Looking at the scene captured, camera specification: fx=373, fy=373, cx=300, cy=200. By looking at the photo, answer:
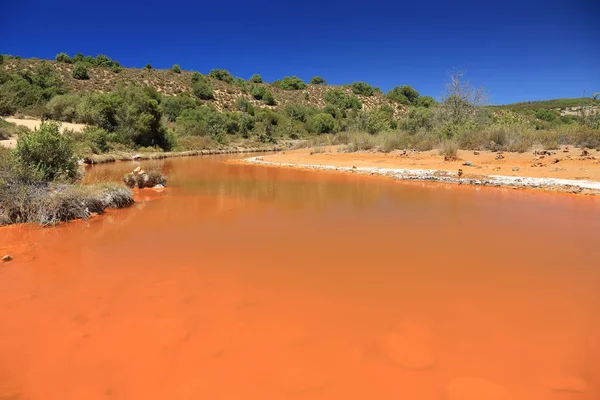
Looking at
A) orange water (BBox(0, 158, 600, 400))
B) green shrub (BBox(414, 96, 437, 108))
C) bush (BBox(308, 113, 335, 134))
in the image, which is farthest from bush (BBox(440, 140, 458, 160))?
green shrub (BBox(414, 96, 437, 108))

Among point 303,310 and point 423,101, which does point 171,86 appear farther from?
point 303,310

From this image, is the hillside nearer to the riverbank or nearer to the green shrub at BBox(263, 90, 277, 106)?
the green shrub at BBox(263, 90, 277, 106)

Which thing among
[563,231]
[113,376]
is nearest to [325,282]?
[113,376]

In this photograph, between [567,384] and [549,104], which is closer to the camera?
[567,384]

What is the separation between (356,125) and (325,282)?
28699 millimetres

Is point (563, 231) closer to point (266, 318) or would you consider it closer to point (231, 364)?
point (266, 318)

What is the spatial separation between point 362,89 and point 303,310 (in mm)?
69510

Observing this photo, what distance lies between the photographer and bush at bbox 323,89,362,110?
59000 millimetres

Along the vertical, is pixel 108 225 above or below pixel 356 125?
below

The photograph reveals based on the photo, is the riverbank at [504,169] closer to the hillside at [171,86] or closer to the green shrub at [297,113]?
the hillside at [171,86]

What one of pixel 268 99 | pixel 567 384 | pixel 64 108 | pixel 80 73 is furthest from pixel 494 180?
pixel 268 99

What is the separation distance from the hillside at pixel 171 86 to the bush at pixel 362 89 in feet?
3.10

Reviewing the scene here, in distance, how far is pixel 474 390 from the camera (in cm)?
232

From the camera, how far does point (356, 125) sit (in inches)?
1235
